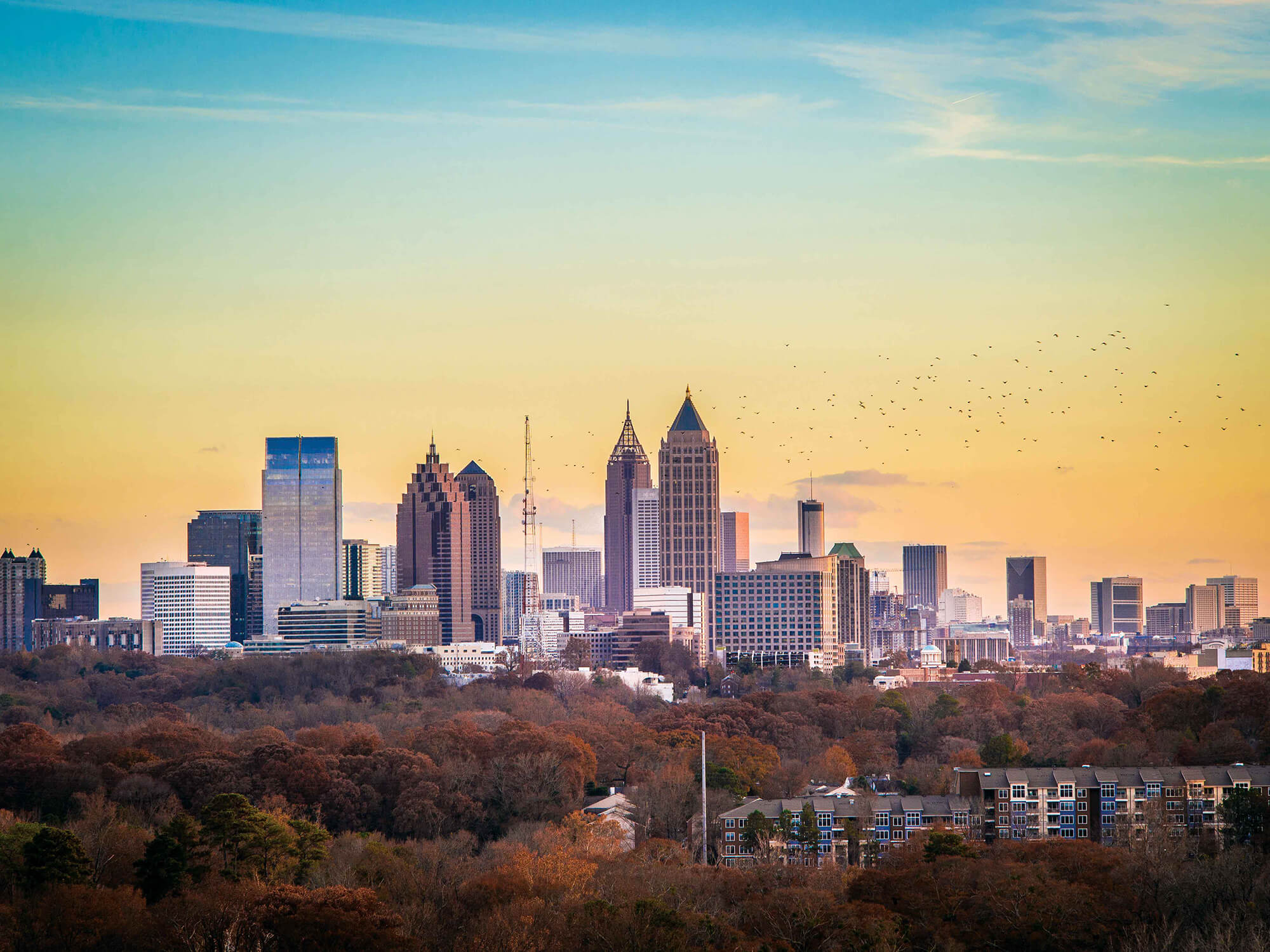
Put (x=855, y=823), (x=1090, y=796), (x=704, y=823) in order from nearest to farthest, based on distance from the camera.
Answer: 1. (x=855, y=823)
2. (x=704, y=823)
3. (x=1090, y=796)

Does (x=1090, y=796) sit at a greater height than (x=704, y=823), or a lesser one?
greater

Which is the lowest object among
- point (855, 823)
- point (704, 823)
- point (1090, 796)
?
point (704, 823)

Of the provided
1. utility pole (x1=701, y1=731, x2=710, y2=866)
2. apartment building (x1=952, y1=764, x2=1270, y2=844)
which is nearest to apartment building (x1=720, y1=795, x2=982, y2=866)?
utility pole (x1=701, y1=731, x2=710, y2=866)

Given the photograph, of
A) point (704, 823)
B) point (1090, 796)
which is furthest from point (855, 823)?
point (1090, 796)

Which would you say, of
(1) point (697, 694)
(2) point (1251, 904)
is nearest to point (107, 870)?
(2) point (1251, 904)

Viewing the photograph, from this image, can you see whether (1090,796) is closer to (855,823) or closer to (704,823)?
(855,823)

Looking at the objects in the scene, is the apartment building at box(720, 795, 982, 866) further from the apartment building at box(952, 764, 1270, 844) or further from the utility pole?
the apartment building at box(952, 764, 1270, 844)

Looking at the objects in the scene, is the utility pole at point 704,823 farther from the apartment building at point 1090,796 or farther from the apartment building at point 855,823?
the apartment building at point 1090,796

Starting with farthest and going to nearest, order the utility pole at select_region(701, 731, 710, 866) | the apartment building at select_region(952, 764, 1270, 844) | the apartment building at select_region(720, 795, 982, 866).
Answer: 1. the apartment building at select_region(952, 764, 1270, 844)
2. the utility pole at select_region(701, 731, 710, 866)
3. the apartment building at select_region(720, 795, 982, 866)
